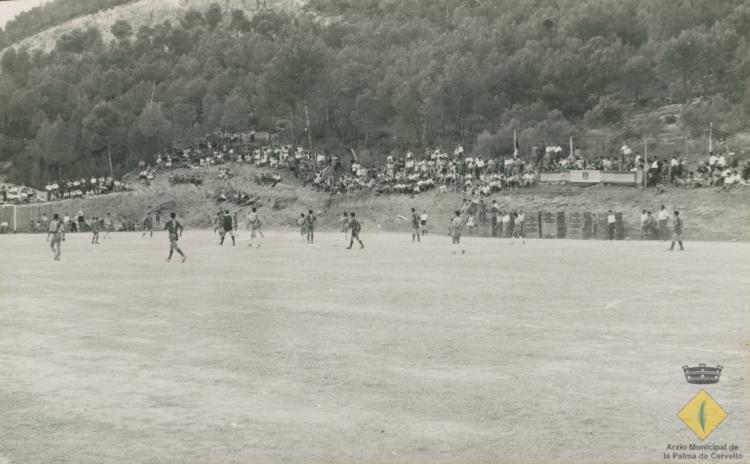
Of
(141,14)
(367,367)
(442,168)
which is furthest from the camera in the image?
(141,14)

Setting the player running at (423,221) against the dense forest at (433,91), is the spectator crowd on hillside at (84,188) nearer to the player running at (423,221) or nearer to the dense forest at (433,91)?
the dense forest at (433,91)

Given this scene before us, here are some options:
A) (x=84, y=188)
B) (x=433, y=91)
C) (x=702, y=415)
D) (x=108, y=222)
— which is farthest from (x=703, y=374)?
(x=433, y=91)

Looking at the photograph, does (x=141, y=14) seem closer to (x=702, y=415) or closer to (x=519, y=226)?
(x=519, y=226)

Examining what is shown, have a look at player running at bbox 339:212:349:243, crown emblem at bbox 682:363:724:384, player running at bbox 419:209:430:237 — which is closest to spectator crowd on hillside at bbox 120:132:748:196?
player running at bbox 419:209:430:237

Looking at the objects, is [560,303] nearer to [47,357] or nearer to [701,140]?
[47,357]

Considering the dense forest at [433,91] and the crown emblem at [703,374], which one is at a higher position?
the dense forest at [433,91]

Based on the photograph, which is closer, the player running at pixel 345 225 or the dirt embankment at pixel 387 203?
the player running at pixel 345 225

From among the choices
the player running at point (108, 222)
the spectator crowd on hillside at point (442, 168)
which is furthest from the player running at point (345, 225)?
the player running at point (108, 222)
